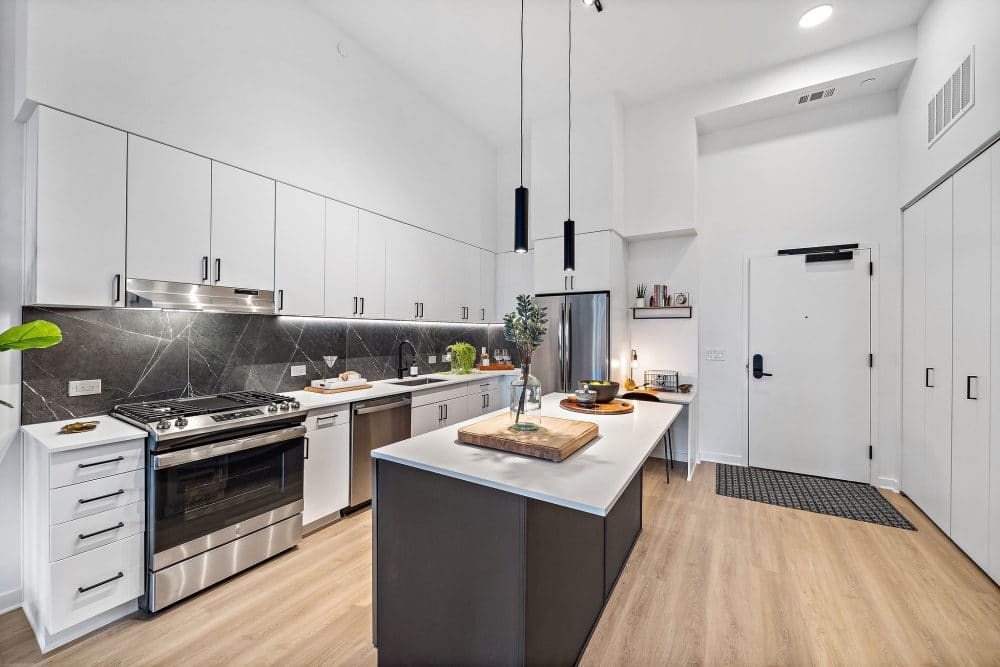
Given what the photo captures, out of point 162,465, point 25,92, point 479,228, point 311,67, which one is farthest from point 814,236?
point 25,92

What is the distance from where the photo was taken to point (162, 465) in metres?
1.99

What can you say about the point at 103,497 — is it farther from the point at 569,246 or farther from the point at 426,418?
the point at 569,246

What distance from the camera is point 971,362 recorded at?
2.51 metres

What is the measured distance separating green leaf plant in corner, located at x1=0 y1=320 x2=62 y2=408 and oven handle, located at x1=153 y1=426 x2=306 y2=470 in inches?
23.0

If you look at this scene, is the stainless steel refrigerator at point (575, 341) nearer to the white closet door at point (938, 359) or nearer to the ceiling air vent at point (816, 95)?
the white closet door at point (938, 359)

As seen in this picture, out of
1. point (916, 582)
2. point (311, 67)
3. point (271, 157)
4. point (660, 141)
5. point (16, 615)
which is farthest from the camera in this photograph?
point (660, 141)

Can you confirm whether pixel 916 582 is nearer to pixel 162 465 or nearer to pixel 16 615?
pixel 162 465

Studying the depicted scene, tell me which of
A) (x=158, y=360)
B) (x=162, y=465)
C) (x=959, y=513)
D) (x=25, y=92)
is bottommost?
(x=959, y=513)

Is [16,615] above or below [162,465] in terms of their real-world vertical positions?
below

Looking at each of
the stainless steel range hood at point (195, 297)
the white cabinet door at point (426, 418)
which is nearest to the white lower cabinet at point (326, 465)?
the white cabinet door at point (426, 418)

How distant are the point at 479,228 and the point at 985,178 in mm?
4056

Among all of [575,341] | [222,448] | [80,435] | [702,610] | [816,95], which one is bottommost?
[702,610]

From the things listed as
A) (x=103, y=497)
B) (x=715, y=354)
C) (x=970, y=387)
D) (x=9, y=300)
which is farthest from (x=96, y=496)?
(x=715, y=354)

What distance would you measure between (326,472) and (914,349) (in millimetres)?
4568
